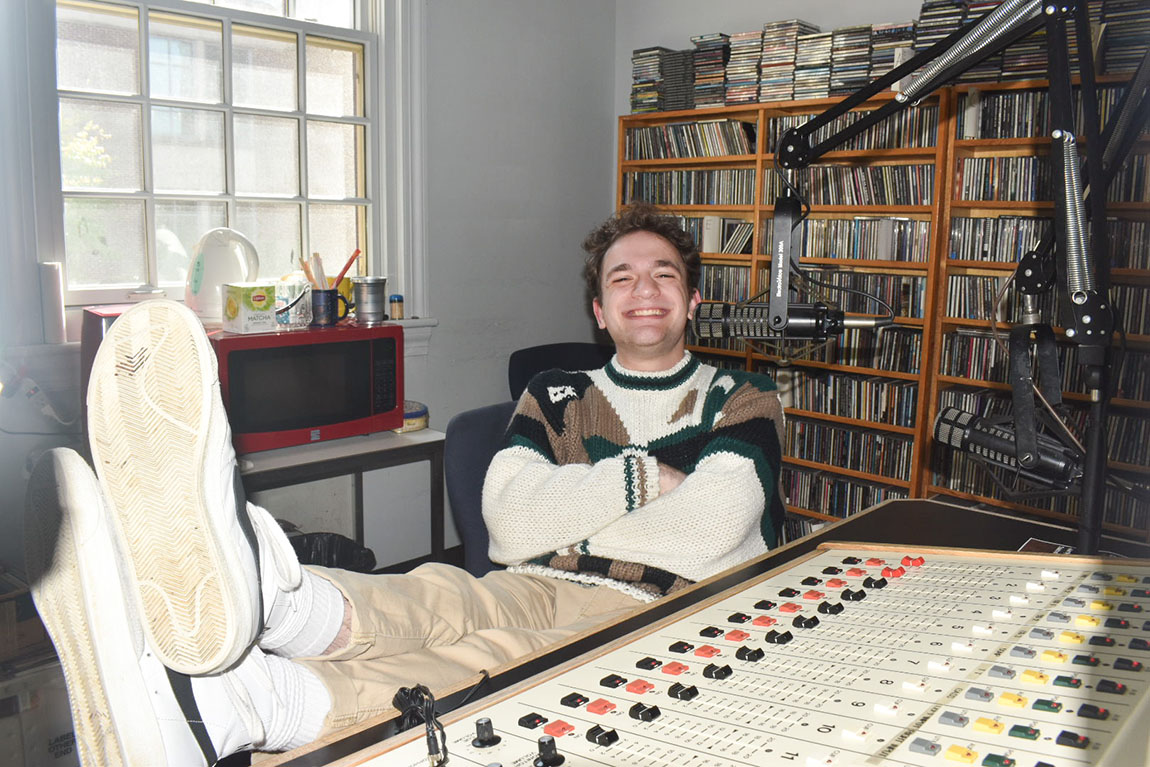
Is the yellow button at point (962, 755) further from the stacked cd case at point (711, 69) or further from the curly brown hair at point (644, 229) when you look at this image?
the stacked cd case at point (711, 69)

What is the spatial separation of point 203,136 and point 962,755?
10.2 ft

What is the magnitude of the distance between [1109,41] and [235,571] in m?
3.09

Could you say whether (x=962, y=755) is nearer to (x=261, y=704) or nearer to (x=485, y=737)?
(x=485, y=737)

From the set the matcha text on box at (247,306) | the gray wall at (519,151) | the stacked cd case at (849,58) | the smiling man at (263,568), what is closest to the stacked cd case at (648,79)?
the gray wall at (519,151)

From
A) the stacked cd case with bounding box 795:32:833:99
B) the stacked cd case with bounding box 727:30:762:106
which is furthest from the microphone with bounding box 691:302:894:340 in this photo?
the stacked cd case with bounding box 727:30:762:106

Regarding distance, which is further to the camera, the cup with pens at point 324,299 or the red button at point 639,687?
the cup with pens at point 324,299

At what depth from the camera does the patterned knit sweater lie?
1.56m

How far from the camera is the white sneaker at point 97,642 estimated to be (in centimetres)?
93

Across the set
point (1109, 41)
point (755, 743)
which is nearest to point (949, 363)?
point (1109, 41)

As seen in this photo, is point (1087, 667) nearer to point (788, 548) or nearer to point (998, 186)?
point (788, 548)

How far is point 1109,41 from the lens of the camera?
2867 mm

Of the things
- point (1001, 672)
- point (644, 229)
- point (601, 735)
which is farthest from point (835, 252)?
point (601, 735)

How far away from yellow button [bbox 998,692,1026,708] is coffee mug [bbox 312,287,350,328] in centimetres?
245

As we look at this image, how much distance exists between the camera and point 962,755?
72 cm
